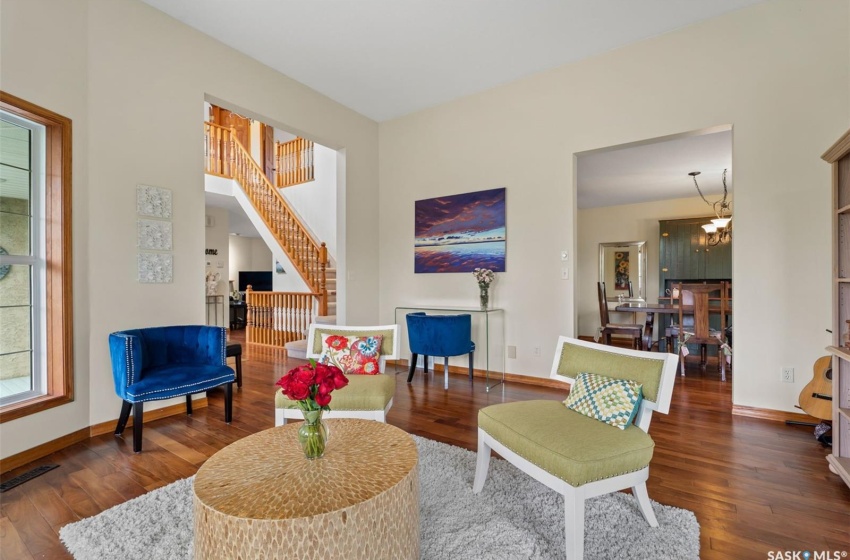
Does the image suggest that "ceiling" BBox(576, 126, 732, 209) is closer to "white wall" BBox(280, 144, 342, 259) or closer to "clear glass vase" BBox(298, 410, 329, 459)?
"clear glass vase" BBox(298, 410, 329, 459)

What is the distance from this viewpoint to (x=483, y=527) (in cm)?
172

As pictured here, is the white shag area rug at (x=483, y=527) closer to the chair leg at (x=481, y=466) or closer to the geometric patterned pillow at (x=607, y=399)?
the chair leg at (x=481, y=466)

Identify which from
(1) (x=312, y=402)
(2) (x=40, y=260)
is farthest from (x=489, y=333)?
(2) (x=40, y=260)

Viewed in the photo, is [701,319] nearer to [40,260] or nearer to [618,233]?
[618,233]

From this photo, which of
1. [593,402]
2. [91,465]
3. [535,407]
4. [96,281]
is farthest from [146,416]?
[593,402]

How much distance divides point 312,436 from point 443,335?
253cm

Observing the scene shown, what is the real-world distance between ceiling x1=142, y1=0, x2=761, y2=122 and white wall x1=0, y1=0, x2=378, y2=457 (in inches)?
12.4

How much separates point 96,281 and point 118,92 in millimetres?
1402

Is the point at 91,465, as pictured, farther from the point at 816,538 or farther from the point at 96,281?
the point at 816,538

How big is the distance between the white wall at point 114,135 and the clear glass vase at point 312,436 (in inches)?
85.8

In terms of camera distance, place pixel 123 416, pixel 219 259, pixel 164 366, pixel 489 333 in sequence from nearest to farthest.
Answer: pixel 123 416, pixel 164 366, pixel 489 333, pixel 219 259

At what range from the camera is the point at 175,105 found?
3.25 metres

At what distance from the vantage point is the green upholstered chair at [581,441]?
148 cm

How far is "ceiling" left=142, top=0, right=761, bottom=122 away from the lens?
3098 mm
